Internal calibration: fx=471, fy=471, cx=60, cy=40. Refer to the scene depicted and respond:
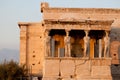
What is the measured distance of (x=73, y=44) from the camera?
2681 centimetres

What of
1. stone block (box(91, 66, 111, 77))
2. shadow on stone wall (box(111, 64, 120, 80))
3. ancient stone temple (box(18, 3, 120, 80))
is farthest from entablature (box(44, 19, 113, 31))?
shadow on stone wall (box(111, 64, 120, 80))

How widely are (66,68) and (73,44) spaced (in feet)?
8.28

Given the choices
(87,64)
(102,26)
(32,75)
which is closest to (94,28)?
(102,26)

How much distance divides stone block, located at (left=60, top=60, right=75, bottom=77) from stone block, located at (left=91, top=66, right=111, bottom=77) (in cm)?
112

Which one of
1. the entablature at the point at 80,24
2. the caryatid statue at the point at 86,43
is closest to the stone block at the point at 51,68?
the caryatid statue at the point at 86,43

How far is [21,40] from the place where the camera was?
97.1 ft

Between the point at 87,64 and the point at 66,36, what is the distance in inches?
73.1

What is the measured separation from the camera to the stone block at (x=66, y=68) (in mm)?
24625

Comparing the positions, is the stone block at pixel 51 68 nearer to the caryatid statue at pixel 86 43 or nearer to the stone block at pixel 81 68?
the stone block at pixel 81 68

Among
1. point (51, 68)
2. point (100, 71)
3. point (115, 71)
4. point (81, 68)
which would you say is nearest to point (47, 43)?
point (51, 68)

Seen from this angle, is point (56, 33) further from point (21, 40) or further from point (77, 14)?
point (21, 40)

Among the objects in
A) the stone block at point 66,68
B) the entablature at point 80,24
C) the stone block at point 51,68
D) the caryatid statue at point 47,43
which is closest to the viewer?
the stone block at point 51,68

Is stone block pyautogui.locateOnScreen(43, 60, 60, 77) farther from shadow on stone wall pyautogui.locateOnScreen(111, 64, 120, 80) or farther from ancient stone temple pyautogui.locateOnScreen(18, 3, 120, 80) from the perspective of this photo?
shadow on stone wall pyautogui.locateOnScreen(111, 64, 120, 80)

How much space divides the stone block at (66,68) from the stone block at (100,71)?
3.69ft
